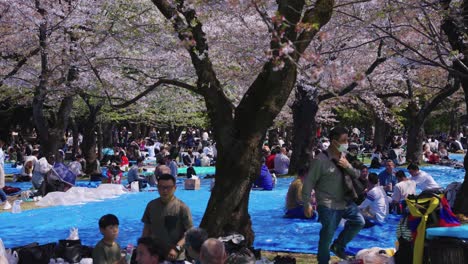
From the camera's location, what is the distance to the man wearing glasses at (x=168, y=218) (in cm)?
609

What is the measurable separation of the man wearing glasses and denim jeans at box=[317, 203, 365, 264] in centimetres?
158

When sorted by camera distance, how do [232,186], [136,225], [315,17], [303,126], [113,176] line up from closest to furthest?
[315,17] < [232,186] < [136,225] < [113,176] < [303,126]

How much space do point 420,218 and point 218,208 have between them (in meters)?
2.49

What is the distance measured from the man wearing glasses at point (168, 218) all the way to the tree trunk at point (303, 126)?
15214 mm

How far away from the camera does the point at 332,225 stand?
22.1 ft

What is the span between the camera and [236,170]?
7.51 m

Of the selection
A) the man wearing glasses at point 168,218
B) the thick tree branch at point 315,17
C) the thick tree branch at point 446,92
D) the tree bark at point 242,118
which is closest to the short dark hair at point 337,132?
the tree bark at point 242,118

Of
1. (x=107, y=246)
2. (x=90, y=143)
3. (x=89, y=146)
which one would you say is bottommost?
(x=107, y=246)

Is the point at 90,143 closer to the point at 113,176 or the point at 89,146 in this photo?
the point at 89,146

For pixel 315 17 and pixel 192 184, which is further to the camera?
pixel 192 184

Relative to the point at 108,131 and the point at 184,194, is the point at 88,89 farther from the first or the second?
the point at 108,131

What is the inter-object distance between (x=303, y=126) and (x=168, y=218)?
52.2 feet

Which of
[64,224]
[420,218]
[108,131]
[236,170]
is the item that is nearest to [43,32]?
[64,224]

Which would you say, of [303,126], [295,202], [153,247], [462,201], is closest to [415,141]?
[303,126]
